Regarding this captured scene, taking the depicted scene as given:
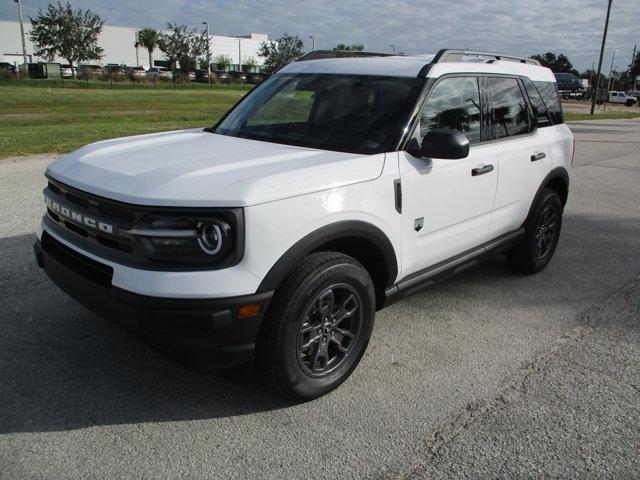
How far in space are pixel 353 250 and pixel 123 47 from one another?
366ft

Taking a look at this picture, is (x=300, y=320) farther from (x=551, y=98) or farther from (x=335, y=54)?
(x=551, y=98)

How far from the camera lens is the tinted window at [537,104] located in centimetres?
484

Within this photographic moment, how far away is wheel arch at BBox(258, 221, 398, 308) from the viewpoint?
276cm

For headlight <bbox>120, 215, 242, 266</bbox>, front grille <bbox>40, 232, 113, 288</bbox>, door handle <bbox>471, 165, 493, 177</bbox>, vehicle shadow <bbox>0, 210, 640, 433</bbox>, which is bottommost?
vehicle shadow <bbox>0, 210, 640, 433</bbox>

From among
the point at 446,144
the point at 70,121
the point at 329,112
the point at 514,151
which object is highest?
the point at 329,112

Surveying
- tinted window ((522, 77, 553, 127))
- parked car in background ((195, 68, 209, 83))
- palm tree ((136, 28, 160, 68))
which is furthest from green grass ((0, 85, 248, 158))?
palm tree ((136, 28, 160, 68))

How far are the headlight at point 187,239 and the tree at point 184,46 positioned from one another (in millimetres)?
64885

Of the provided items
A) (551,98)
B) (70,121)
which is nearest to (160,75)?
(70,121)

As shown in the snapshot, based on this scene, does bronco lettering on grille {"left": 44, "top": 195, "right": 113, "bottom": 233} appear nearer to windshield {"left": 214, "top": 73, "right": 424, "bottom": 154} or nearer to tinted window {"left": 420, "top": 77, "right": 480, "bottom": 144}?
windshield {"left": 214, "top": 73, "right": 424, "bottom": 154}

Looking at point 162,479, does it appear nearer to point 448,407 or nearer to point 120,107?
point 448,407

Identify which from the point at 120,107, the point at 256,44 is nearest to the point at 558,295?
the point at 120,107

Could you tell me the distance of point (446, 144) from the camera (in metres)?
3.27

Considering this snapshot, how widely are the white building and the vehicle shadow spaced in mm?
78491

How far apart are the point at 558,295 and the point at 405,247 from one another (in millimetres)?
2036
